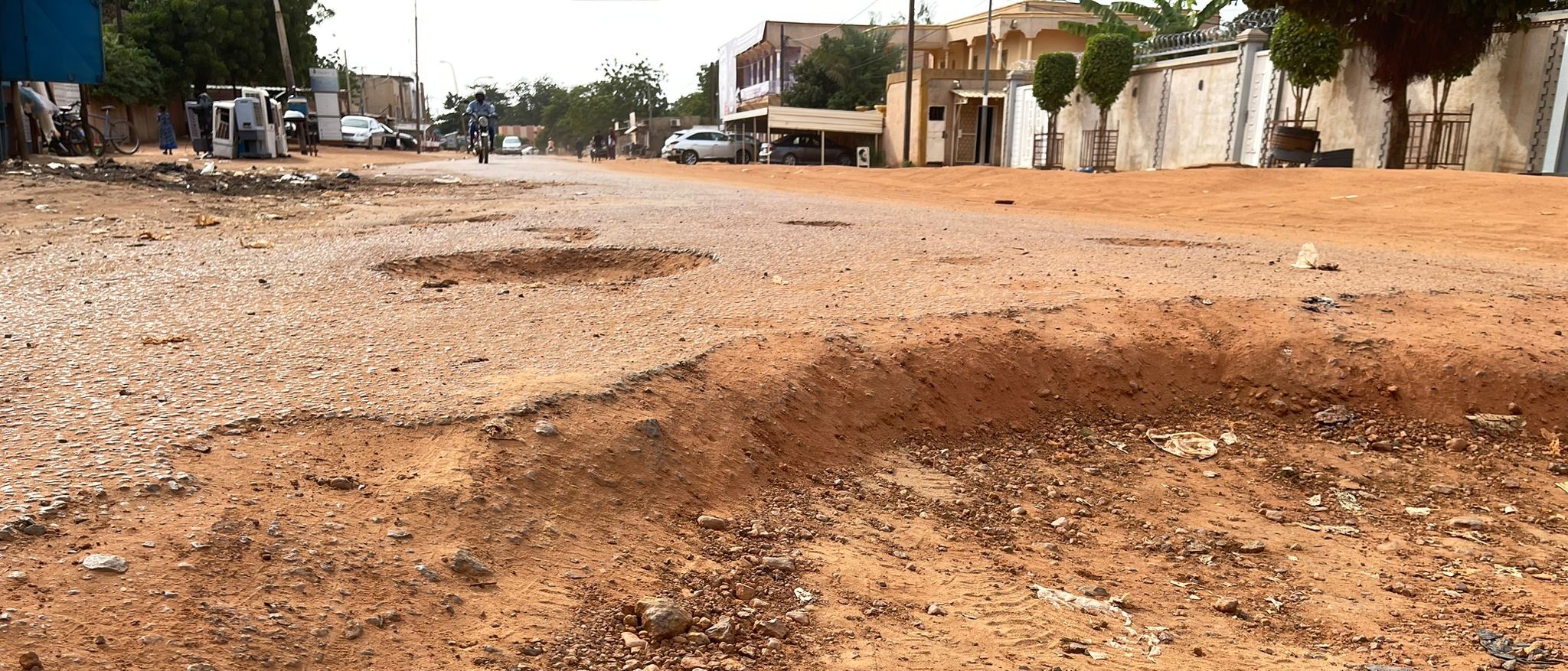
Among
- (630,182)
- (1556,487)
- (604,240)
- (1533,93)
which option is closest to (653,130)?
(630,182)

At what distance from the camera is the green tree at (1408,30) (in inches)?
539

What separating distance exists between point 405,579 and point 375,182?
1391cm

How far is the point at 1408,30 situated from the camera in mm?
14266

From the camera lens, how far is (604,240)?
678 centimetres

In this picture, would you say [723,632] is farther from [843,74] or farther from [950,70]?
[843,74]

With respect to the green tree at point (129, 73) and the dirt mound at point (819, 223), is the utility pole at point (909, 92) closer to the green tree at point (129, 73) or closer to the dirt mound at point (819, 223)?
the dirt mound at point (819, 223)

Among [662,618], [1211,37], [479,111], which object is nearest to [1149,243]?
[662,618]

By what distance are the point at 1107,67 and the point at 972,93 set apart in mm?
10097

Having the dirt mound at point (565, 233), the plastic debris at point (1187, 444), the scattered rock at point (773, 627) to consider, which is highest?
the dirt mound at point (565, 233)

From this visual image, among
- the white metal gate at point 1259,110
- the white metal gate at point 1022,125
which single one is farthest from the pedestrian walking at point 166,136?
the white metal gate at point 1259,110

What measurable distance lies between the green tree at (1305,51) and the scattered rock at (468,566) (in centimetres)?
1712

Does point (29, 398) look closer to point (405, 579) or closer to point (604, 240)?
point (405, 579)

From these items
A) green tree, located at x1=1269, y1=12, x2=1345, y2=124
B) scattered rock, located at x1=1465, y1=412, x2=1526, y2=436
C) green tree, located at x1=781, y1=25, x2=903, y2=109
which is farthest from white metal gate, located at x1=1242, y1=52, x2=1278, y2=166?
green tree, located at x1=781, y1=25, x2=903, y2=109

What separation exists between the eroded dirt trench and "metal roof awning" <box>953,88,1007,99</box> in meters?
28.3
